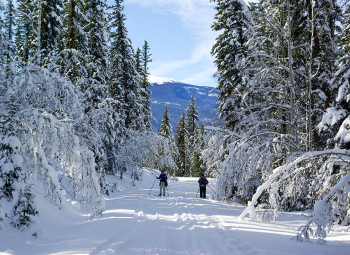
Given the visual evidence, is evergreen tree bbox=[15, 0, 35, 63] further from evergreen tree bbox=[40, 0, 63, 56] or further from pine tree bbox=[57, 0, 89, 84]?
pine tree bbox=[57, 0, 89, 84]

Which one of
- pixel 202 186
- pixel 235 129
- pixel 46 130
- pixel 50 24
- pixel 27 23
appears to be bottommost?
pixel 202 186

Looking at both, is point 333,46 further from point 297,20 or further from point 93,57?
point 93,57

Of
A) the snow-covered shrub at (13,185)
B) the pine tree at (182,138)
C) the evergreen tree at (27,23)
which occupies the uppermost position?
the evergreen tree at (27,23)

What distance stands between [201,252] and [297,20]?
12.2 metres

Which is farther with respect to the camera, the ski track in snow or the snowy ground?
the ski track in snow

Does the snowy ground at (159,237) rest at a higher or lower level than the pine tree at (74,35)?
lower

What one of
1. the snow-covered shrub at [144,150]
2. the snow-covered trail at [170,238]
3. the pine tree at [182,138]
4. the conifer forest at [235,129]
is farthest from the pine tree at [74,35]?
the pine tree at [182,138]

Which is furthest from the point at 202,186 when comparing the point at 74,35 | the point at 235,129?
the point at 74,35

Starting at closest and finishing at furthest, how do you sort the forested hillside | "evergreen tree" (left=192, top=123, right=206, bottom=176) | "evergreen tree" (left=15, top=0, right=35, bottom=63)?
the forested hillside, "evergreen tree" (left=192, top=123, right=206, bottom=176), "evergreen tree" (left=15, top=0, right=35, bottom=63)

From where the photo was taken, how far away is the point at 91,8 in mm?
19812

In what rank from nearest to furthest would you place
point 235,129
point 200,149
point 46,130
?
1. point 46,130
2. point 235,129
3. point 200,149

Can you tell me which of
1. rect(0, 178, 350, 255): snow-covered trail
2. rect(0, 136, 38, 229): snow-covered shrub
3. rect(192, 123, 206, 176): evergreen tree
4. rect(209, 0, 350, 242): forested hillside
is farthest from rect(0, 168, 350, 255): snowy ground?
rect(192, 123, 206, 176): evergreen tree

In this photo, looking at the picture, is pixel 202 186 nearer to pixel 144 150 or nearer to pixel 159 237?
pixel 144 150

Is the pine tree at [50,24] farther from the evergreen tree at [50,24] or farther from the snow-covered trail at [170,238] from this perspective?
the snow-covered trail at [170,238]
